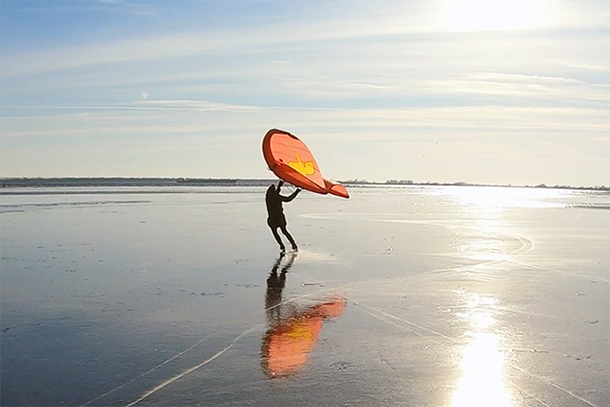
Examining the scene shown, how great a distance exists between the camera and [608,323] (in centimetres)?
984

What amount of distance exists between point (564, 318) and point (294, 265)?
652cm

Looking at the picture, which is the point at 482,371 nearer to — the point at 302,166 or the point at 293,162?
the point at 293,162

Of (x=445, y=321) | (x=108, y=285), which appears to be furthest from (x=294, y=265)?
(x=445, y=321)

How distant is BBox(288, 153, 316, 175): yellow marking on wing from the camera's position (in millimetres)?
18250

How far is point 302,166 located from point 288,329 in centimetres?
987

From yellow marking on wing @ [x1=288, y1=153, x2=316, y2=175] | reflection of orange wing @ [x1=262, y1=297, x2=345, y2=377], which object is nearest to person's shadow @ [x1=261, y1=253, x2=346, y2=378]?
reflection of orange wing @ [x1=262, y1=297, x2=345, y2=377]

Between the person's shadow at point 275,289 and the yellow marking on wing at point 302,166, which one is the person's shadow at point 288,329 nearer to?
the person's shadow at point 275,289

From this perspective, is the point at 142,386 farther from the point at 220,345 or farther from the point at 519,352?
the point at 519,352

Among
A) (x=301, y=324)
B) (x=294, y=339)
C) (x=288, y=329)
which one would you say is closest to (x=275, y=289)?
(x=301, y=324)

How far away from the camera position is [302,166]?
→ 18.7 m

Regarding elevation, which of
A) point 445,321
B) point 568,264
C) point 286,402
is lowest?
point 568,264

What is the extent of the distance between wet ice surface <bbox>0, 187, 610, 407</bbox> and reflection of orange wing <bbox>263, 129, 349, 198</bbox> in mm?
1754

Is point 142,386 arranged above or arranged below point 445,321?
above

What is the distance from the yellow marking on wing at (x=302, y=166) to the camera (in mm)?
18250
